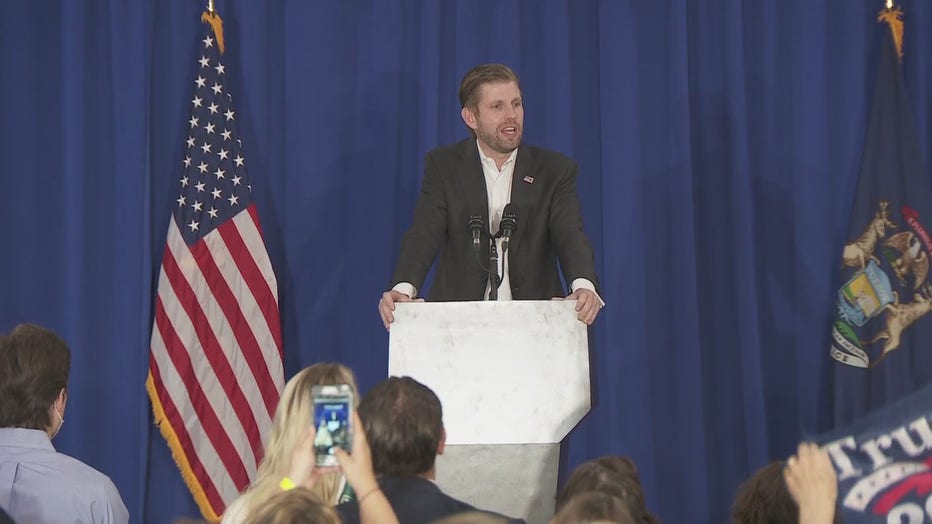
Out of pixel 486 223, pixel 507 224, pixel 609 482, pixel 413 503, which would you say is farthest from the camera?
pixel 486 223

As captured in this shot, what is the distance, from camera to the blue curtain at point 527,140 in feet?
19.6

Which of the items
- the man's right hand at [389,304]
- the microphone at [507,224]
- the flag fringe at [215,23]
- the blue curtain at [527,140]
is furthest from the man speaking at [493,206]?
the flag fringe at [215,23]

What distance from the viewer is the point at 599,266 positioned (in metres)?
6.09

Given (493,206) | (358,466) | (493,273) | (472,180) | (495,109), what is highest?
(495,109)

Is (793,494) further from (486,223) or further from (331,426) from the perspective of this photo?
(486,223)

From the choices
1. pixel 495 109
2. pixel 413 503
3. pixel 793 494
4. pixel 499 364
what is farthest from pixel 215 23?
pixel 793 494

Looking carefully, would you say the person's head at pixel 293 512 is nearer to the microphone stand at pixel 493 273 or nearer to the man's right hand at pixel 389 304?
the man's right hand at pixel 389 304

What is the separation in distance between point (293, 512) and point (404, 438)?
0.62 m

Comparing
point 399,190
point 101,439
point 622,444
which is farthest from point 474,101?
point 101,439

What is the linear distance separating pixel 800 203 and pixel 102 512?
4.29 metres

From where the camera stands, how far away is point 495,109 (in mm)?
4555

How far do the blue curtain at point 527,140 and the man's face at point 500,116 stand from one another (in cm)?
140

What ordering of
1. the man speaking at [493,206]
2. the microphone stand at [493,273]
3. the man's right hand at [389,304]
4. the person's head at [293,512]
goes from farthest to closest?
the man speaking at [493,206] → the microphone stand at [493,273] → the man's right hand at [389,304] → the person's head at [293,512]

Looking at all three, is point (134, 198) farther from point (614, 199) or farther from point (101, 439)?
point (614, 199)
